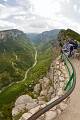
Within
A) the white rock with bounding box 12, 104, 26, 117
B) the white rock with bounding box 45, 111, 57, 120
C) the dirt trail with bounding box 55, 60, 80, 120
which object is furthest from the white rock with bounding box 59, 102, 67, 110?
the white rock with bounding box 12, 104, 26, 117

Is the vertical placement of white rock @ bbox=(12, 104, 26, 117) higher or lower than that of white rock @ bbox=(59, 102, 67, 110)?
lower

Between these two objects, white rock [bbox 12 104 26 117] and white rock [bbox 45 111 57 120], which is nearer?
white rock [bbox 45 111 57 120]

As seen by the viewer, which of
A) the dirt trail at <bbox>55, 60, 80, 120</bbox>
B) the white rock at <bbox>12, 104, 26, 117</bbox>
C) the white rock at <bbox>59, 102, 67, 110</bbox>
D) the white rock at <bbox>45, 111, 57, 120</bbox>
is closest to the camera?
the white rock at <bbox>45, 111, 57, 120</bbox>

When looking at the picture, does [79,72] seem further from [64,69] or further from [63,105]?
[63,105]

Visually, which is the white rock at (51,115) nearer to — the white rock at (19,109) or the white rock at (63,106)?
the white rock at (63,106)

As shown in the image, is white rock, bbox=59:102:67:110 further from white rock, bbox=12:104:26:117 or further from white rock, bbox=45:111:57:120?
white rock, bbox=12:104:26:117

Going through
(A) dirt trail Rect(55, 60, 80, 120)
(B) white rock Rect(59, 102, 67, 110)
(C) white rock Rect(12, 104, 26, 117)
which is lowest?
(C) white rock Rect(12, 104, 26, 117)

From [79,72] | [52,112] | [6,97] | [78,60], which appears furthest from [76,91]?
[6,97]

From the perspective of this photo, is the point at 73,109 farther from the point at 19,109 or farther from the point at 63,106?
the point at 19,109

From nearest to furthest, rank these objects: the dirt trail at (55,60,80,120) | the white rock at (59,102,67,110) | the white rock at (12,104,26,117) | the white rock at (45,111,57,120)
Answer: the white rock at (45,111,57,120), the dirt trail at (55,60,80,120), the white rock at (59,102,67,110), the white rock at (12,104,26,117)

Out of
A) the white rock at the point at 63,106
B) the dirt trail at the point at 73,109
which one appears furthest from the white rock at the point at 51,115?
the white rock at the point at 63,106

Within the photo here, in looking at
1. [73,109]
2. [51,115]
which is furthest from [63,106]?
[51,115]

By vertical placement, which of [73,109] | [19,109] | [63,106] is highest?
[63,106]

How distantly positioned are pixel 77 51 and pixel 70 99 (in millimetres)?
16468
